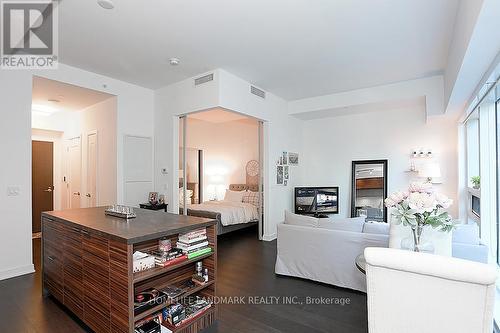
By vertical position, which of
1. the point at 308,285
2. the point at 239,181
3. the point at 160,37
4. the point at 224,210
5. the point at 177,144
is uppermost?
the point at 160,37

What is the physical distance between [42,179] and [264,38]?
6.12 m

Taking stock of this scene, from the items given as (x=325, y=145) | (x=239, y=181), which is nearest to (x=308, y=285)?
(x=325, y=145)

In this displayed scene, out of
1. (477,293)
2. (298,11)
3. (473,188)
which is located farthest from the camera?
(473,188)

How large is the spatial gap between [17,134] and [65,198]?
321 cm

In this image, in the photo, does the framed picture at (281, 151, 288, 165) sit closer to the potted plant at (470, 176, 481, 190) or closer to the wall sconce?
the wall sconce

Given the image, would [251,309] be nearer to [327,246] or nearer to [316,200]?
[327,246]

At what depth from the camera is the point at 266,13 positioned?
2.76 meters

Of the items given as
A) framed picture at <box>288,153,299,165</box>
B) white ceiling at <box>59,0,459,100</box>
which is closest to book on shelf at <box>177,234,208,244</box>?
white ceiling at <box>59,0,459,100</box>

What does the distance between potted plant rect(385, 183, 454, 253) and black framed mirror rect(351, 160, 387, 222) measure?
396cm

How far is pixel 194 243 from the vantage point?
2279 millimetres

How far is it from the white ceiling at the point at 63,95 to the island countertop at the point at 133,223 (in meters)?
2.47

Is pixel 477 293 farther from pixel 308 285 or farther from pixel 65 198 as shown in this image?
pixel 65 198

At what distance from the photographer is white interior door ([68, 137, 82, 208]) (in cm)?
586

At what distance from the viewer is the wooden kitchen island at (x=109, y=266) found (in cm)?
186
